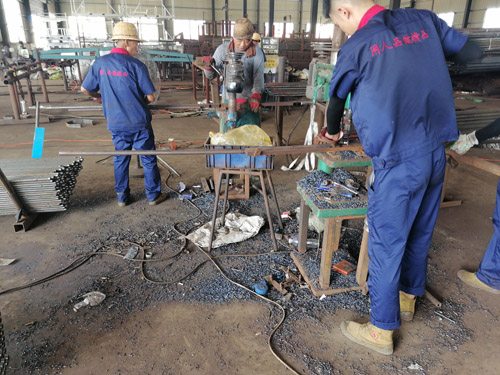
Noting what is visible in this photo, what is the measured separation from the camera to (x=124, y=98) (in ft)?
10.8

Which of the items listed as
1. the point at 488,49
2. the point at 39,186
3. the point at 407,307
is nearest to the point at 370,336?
the point at 407,307

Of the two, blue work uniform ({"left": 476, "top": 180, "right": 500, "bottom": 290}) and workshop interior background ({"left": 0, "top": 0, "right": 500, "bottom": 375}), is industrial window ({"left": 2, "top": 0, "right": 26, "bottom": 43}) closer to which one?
workshop interior background ({"left": 0, "top": 0, "right": 500, "bottom": 375})

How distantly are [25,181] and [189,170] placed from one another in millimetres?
1935

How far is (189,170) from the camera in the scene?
4.65 m

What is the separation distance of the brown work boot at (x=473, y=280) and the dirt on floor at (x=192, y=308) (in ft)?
0.16

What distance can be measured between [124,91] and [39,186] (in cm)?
117

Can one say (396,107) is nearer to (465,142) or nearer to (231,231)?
(465,142)

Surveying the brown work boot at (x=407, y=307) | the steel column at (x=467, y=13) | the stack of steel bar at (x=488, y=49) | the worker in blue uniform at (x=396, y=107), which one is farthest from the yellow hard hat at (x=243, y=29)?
the steel column at (x=467, y=13)

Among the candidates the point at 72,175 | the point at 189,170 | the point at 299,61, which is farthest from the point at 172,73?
the point at 72,175

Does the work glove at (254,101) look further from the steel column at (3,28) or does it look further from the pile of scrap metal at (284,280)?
the steel column at (3,28)

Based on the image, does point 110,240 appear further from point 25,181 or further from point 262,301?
point 262,301

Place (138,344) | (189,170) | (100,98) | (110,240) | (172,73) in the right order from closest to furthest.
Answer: (138,344), (110,240), (100,98), (189,170), (172,73)

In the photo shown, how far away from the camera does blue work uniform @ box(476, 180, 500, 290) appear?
7.63 ft

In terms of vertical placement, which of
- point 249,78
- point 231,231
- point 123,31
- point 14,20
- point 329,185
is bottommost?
point 231,231
